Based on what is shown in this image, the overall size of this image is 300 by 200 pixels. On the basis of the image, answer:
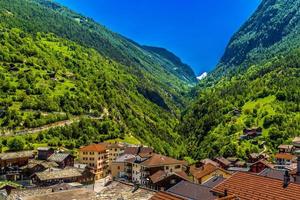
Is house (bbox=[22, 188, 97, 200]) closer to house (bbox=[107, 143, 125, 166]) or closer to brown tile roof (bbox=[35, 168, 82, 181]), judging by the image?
brown tile roof (bbox=[35, 168, 82, 181])

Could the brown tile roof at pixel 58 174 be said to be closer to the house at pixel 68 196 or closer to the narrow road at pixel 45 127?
the narrow road at pixel 45 127

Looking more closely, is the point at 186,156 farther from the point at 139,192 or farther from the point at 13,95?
the point at 139,192

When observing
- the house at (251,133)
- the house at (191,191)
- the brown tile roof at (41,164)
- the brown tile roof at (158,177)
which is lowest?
the brown tile roof at (158,177)

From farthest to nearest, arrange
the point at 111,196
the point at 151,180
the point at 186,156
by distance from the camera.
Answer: the point at 186,156 < the point at 151,180 < the point at 111,196

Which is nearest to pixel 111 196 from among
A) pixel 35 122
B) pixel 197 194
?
pixel 197 194

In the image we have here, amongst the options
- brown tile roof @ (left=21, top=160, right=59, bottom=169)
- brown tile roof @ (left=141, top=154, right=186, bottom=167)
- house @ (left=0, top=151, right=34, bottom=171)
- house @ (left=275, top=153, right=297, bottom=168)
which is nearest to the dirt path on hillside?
house @ (left=0, top=151, right=34, bottom=171)

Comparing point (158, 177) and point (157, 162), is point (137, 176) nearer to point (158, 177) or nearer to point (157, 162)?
point (157, 162)

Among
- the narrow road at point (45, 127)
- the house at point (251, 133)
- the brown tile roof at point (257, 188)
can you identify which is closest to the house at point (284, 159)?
the house at point (251, 133)
